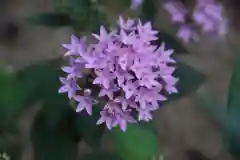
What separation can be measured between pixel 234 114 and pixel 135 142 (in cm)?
13

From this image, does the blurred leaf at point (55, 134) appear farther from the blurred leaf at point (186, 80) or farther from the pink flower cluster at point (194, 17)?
the pink flower cluster at point (194, 17)

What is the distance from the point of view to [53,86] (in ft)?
3.07

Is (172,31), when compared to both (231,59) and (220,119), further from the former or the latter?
(231,59)

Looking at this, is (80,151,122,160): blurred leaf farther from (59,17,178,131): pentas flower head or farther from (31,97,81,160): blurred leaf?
(59,17,178,131): pentas flower head

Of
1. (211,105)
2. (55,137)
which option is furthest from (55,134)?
(211,105)

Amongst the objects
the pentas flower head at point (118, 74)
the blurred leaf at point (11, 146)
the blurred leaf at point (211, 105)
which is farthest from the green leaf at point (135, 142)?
the blurred leaf at point (211, 105)

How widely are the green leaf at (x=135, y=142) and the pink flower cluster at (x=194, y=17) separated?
28 centimetres

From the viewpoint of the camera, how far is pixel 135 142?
814 millimetres

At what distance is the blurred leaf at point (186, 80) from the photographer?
37.7 inches

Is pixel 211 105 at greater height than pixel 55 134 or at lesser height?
greater

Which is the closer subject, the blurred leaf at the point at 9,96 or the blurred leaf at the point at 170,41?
the blurred leaf at the point at 9,96

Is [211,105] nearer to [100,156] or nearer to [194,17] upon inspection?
[194,17]

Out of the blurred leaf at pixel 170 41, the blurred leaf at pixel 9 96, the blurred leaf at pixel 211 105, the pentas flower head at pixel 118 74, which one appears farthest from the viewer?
the blurred leaf at pixel 211 105

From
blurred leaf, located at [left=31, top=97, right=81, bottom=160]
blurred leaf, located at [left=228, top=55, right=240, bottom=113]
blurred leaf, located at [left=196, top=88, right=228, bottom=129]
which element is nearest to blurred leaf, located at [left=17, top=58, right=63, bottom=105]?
blurred leaf, located at [left=31, top=97, right=81, bottom=160]
